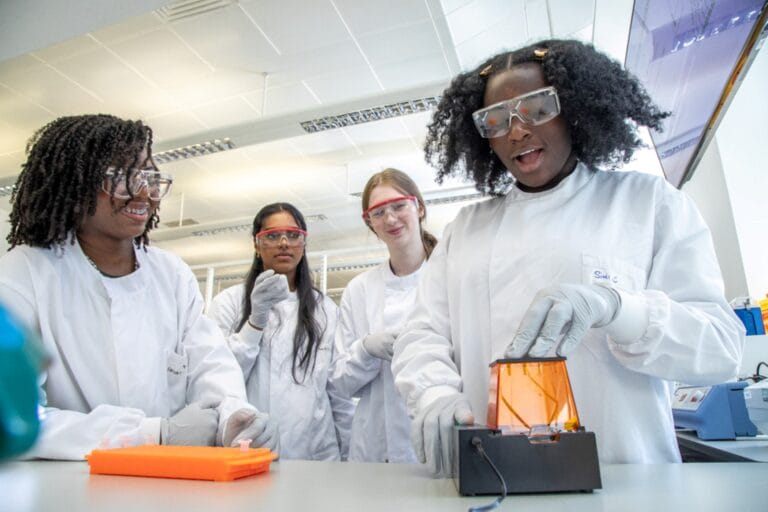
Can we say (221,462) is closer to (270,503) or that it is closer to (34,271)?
(270,503)

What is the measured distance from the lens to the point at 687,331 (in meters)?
0.91

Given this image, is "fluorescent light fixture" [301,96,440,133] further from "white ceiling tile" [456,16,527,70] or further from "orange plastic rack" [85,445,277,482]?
"orange plastic rack" [85,445,277,482]

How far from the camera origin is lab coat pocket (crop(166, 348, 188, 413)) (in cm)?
135

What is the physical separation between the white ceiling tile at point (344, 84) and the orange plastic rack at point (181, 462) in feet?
10.8

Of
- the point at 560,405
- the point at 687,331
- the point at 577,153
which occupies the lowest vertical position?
the point at 560,405

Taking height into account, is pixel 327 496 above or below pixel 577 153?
below

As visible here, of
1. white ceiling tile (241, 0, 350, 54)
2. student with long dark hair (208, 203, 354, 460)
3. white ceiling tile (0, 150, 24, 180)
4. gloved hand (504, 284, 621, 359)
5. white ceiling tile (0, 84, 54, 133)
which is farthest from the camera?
white ceiling tile (0, 150, 24, 180)

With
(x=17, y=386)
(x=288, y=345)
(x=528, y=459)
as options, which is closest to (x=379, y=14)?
(x=288, y=345)

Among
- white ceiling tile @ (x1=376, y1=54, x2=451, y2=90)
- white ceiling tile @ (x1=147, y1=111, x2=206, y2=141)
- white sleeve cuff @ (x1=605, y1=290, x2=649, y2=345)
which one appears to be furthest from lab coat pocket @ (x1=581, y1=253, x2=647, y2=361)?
white ceiling tile @ (x1=147, y1=111, x2=206, y2=141)

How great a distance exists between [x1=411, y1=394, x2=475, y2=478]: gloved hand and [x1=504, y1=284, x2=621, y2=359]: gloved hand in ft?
0.44

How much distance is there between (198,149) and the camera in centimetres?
429

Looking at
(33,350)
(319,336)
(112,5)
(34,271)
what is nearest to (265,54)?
(112,5)

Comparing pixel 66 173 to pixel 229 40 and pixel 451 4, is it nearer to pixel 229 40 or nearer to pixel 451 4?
pixel 229 40

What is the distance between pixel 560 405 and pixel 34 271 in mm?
1235
